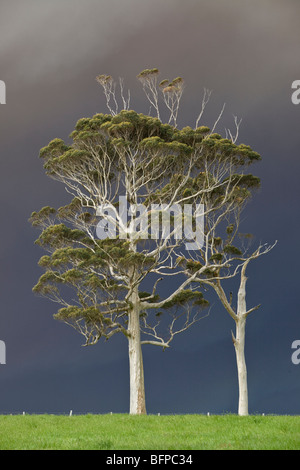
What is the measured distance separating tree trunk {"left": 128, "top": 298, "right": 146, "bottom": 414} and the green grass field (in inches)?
118

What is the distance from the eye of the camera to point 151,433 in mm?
16078

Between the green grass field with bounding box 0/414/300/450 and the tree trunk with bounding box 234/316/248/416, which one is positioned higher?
the tree trunk with bounding box 234/316/248/416

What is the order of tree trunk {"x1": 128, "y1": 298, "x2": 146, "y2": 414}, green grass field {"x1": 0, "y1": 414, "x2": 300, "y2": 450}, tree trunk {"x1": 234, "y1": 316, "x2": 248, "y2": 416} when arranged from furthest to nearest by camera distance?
tree trunk {"x1": 234, "y1": 316, "x2": 248, "y2": 416} < tree trunk {"x1": 128, "y1": 298, "x2": 146, "y2": 414} < green grass field {"x1": 0, "y1": 414, "x2": 300, "y2": 450}

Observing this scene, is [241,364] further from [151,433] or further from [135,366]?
[151,433]

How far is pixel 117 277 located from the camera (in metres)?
25.1

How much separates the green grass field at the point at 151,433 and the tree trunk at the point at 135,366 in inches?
118

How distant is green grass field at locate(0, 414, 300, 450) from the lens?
1355 cm

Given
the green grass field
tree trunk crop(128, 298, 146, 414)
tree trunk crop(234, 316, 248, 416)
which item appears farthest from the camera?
tree trunk crop(234, 316, 248, 416)

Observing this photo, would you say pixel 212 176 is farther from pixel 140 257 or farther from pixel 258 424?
pixel 258 424

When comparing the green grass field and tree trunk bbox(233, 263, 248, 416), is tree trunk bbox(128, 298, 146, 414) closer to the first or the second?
the green grass field

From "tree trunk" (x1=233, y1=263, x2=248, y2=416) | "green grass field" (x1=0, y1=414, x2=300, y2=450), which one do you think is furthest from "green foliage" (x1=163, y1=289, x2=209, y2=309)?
"green grass field" (x1=0, y1=414, x2=300, y2=450)

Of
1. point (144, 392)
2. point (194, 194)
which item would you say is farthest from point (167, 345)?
point (194, 194)

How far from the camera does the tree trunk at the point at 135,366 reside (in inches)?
945
